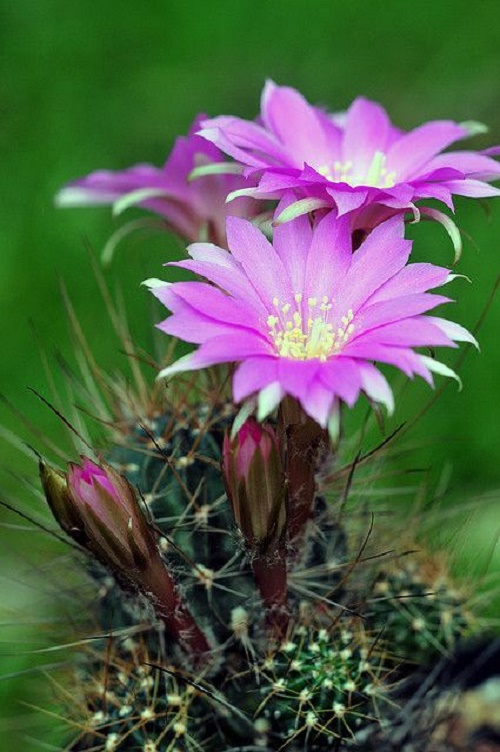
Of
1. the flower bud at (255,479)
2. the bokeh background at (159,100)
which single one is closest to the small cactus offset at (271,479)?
the flower bud at (255,479)

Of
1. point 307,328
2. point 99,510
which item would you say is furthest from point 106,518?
point 307,328

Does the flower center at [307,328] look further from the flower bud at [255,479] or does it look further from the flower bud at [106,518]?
the flower bud at [106,518]

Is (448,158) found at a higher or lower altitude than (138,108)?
lower

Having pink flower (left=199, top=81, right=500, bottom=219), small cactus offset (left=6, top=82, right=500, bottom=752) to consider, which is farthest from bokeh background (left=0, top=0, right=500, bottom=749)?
pink flower (left=199, top=81, right=500, bottom=219)

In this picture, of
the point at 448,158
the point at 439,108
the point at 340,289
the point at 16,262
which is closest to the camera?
the point at 340,289

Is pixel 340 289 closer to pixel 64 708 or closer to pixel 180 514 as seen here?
pixel 180 514

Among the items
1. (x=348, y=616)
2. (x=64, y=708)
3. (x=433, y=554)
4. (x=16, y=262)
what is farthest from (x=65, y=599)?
(x=16, y=262)

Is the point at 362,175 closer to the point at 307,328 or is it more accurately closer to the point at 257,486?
the point at 307,328
